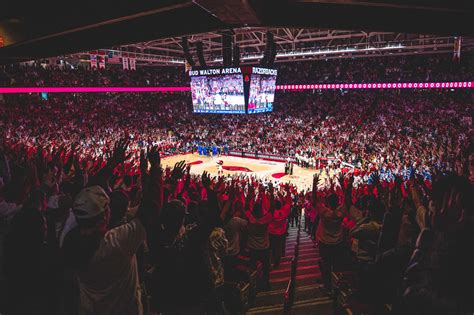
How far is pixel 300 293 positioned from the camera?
547 cm

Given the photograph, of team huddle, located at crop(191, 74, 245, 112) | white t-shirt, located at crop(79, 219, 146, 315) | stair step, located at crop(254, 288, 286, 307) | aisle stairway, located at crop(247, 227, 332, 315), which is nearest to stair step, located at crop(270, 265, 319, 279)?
aisle stairway, located at crop(247, 227, 332, 315)

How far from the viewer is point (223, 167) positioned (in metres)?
28.0

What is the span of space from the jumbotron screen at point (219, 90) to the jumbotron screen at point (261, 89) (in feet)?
2.77

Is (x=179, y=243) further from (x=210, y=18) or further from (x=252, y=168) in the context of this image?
(x=252, y=168)

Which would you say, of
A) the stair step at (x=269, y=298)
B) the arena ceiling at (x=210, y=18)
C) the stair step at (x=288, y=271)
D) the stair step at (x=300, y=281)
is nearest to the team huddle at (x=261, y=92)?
the arena ceiling at (x=210, y=18)

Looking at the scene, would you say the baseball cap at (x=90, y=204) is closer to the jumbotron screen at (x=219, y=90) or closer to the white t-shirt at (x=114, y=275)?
the white t-shirt at (x=114, y=275)

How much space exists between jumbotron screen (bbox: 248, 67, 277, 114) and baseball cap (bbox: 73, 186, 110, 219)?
22.7 meters

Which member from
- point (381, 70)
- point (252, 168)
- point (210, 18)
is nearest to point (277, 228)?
point (210, 18)

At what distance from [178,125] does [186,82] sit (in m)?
6.13

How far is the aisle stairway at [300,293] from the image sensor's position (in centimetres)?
473

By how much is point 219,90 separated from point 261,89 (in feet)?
11.3

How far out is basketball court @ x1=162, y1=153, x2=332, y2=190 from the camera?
2416 centimetres

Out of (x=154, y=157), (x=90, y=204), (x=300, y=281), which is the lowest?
(x=300, y=281)

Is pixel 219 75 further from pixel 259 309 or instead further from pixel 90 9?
pixel 259 309
